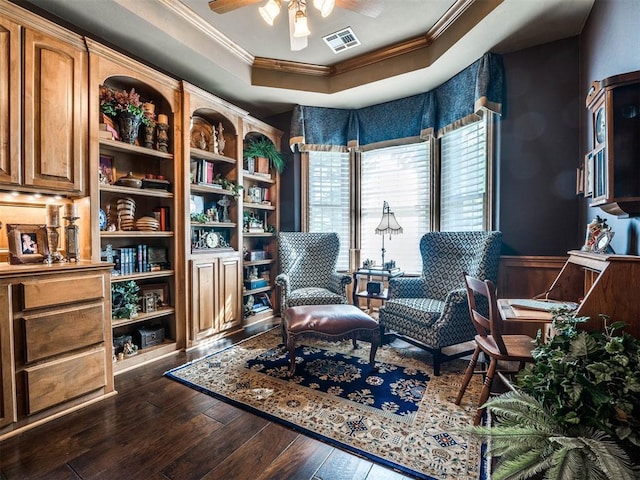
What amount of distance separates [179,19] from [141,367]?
299 centimetres

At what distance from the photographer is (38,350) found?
184 cm

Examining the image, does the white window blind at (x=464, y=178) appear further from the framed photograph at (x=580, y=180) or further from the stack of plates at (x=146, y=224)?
the stack of plates at (x=146, y=224)

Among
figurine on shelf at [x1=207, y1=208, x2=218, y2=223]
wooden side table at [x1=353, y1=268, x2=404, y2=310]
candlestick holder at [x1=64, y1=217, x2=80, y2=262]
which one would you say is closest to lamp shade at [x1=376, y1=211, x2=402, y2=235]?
wooden side table at [x1=353, y1=268, x2=404, y2=310]

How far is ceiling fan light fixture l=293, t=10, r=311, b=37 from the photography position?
75.0 inches

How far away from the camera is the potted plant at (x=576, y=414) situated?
1.00 metres

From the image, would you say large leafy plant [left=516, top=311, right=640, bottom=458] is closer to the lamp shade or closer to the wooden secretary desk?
the wooden secretary desk

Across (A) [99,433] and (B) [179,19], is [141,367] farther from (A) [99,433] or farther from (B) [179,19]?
(B) [179,19]

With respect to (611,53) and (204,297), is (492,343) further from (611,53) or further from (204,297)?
(204,297)

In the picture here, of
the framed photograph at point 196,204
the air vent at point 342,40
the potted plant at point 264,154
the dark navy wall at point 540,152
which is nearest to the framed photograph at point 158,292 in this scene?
the framed photograph at point 196,204

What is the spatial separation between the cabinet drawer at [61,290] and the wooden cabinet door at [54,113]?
26.9 inches

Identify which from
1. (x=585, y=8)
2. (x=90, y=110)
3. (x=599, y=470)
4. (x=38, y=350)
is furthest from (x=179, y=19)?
(x=599, y=470)

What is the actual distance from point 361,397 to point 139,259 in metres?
2.24

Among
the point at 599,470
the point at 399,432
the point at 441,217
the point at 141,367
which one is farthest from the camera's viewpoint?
the point at 441,217

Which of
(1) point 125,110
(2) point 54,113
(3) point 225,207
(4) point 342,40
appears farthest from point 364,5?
(3) point 225,207
